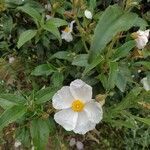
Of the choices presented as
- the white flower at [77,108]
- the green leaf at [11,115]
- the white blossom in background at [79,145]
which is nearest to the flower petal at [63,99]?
the white flower at [77,108]

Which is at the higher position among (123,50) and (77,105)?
(123,50)

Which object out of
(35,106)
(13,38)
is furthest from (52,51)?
(35,106)

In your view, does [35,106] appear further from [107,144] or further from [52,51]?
[107,144]

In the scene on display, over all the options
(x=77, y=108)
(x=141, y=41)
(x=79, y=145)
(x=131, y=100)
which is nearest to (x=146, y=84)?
(x=131, y=100)

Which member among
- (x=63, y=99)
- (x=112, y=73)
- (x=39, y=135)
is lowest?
(x=39, y=135)

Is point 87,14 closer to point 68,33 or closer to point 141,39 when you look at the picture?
point 68,33

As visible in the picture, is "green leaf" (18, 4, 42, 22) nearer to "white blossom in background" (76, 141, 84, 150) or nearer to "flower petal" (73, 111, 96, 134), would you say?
"flower petal" (73, 111, 96, 134)

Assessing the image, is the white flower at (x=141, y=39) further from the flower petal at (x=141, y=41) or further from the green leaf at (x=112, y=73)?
the green leaf at (x=112, y=73)

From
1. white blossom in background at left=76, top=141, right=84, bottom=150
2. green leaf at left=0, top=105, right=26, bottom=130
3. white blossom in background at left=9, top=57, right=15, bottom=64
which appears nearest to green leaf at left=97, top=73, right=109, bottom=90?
green leaf at left=0, top=105, right=26, bottom=130
